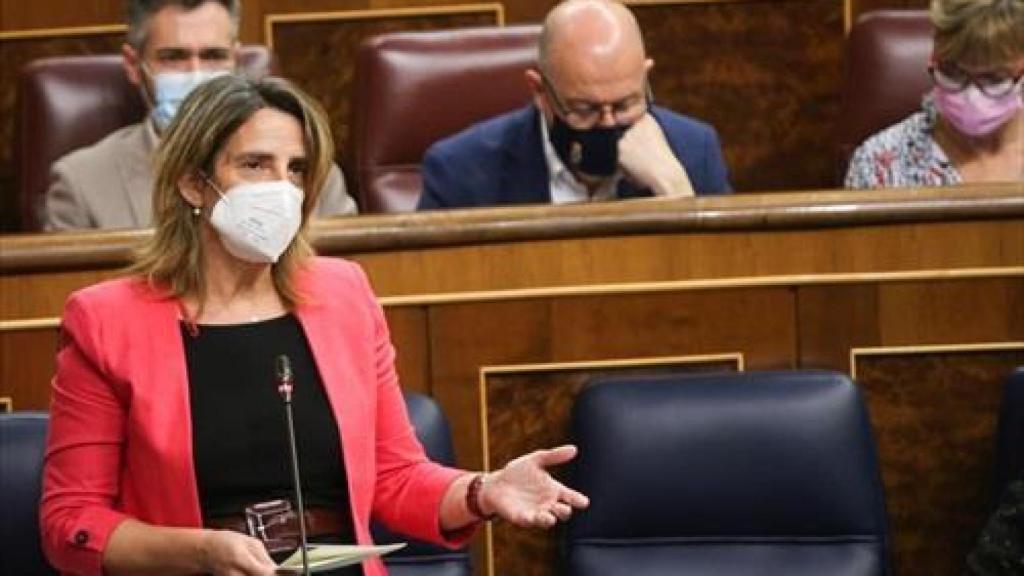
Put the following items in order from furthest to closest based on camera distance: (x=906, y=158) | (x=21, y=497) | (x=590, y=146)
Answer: (x=906, y=158)
(x=590, y=146)
(x=21, y=497)

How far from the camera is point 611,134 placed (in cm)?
236

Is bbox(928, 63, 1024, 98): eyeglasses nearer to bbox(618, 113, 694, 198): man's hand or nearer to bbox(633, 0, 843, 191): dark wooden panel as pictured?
bbox(618, 113, 694, 198): man's hand

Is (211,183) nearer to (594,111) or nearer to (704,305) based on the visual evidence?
(704,305)

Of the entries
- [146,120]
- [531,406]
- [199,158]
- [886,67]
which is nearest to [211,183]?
[199,158]

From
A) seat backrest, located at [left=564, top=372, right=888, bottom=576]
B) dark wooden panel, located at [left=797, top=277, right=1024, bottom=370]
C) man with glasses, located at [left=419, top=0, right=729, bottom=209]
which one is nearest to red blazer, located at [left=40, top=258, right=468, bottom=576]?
seat backrest, located at [left=564, top=372, right=888, bottom=576]

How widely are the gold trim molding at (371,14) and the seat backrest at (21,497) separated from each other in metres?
1.01

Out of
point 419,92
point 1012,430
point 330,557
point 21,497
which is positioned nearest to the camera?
point 330,557

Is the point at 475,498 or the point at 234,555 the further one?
the point at 475,498

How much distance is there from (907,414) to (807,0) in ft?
2.96

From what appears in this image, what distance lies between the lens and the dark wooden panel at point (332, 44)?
2.83 m

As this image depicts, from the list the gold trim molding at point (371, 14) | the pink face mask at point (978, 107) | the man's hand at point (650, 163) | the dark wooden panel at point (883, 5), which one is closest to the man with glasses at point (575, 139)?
the man's hand at point (650, 163)

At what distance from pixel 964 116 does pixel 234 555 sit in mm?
1161

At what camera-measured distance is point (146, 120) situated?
251 centimetres

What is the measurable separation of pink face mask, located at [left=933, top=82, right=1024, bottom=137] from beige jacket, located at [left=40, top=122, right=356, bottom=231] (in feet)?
2.02
